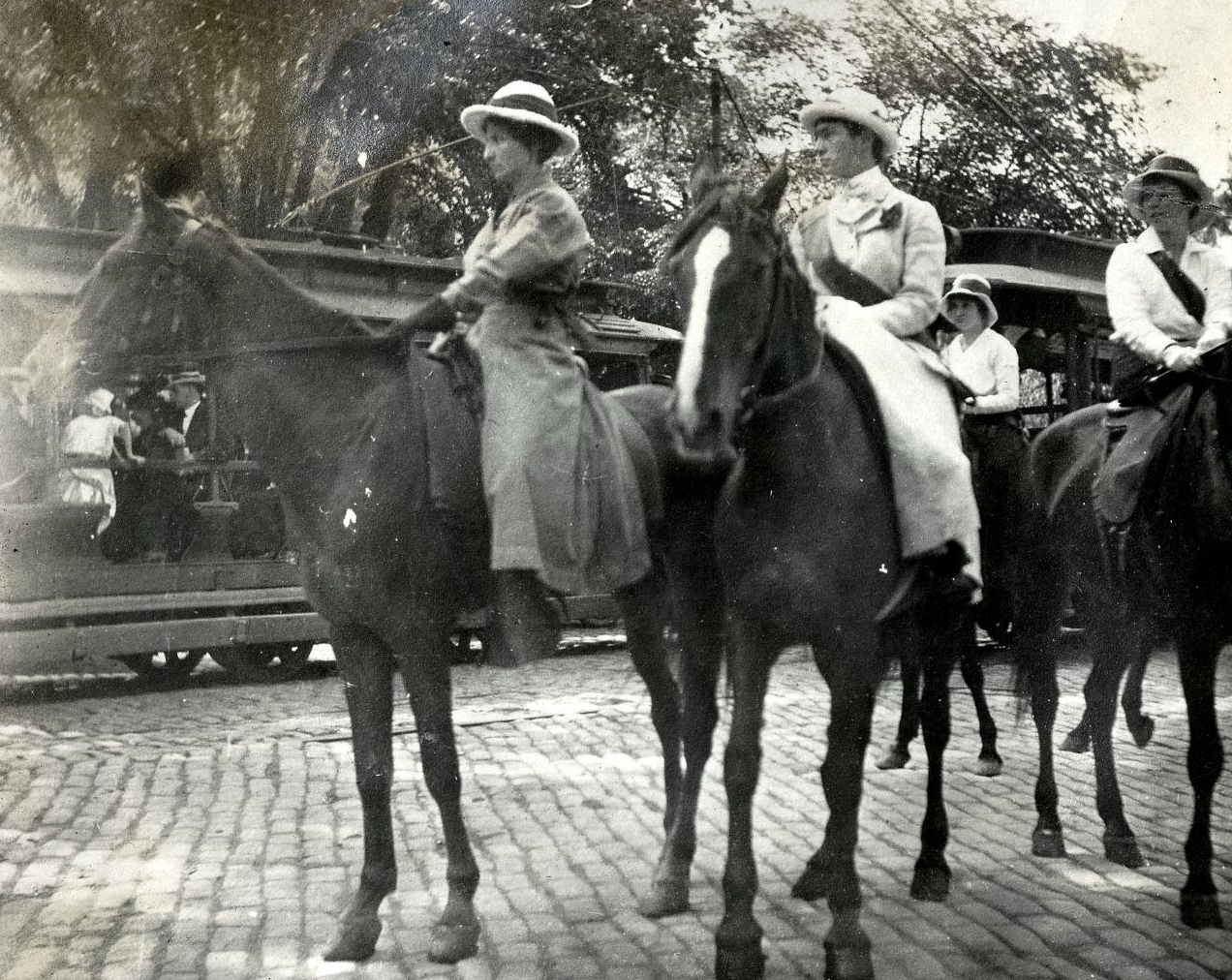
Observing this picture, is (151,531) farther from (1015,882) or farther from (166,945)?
(1015,882)

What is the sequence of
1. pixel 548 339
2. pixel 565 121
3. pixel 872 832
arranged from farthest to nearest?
1. pixel 872 832
2. pixel 565 121
3. pixel 548 339

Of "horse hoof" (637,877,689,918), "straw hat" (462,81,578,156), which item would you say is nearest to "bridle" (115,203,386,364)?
"straw hat" (462,81,578,156)

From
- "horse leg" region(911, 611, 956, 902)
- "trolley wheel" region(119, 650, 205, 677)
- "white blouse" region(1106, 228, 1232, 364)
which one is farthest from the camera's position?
"trolley wheel" region(119, 650, 205, 677)

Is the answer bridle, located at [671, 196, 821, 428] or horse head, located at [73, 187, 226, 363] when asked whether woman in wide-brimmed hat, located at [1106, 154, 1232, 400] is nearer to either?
bridle, located at [671, 196, 821, 428]

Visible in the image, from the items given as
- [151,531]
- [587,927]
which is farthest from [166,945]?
[151,531]

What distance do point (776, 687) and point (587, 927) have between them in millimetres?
1054

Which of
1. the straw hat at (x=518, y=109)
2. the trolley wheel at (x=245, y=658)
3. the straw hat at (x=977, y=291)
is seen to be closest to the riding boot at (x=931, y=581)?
the straw hat at (x=977, y=291)

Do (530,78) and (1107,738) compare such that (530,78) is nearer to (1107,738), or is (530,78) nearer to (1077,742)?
(1107,738)

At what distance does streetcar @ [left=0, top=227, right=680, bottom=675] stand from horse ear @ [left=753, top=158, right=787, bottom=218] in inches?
36.5

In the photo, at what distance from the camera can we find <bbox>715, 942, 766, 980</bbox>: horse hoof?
3902 mm

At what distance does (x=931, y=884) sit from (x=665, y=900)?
38.8 inches

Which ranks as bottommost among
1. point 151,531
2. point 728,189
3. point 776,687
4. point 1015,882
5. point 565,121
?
point 1015,882

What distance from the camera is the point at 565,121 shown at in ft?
15.4

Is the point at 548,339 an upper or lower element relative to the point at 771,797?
upper
